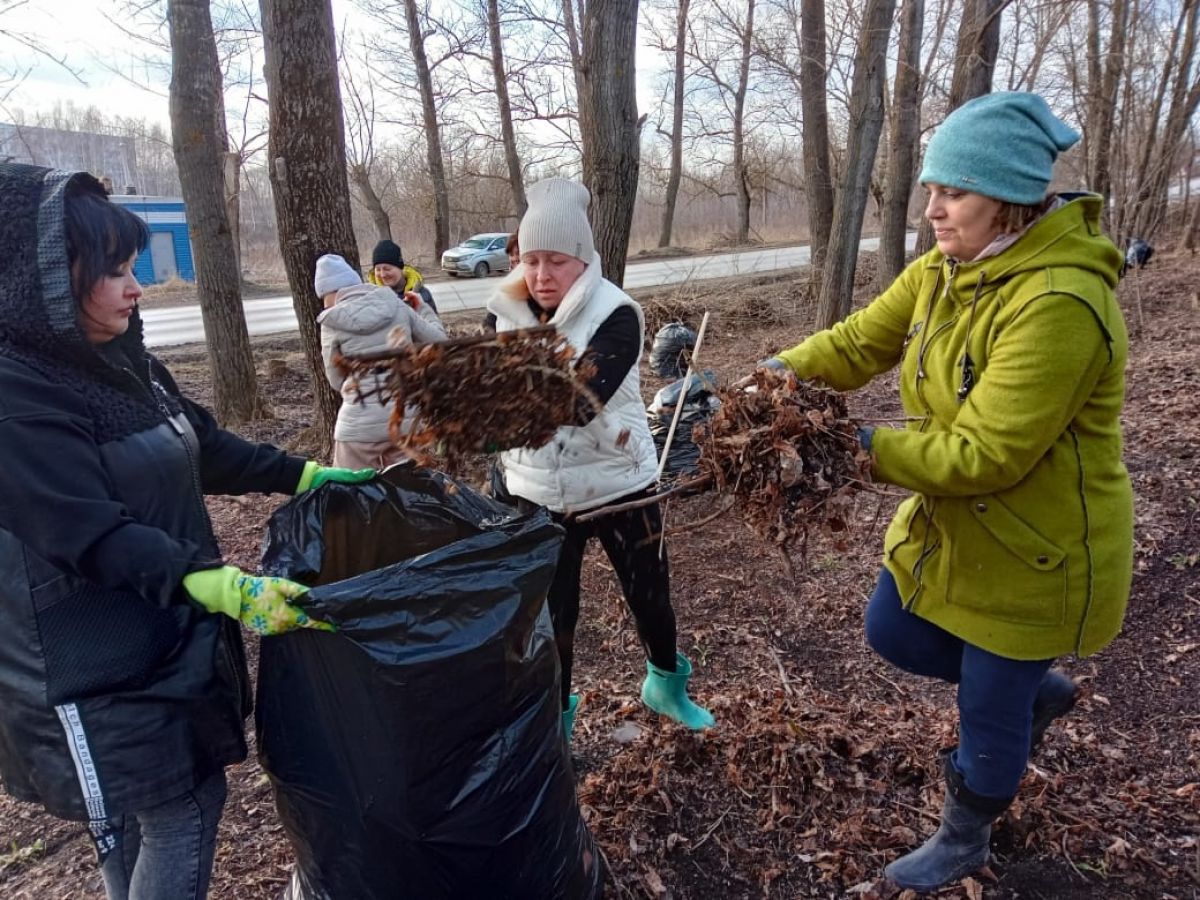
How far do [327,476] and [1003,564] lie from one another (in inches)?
62.9

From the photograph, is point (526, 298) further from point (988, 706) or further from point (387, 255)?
point (387, 255)

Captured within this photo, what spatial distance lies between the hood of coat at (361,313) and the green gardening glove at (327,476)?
1671mm

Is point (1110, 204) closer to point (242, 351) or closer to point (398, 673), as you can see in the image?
point (242, 351)

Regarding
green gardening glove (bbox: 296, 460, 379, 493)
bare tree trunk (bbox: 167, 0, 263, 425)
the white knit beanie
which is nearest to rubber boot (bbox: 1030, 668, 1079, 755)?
the white knit beanie

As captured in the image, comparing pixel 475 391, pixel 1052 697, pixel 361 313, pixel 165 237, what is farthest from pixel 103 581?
pixel 165 237

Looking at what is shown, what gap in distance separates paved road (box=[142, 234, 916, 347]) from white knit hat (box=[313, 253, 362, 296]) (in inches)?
245

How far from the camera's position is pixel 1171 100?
27.2ft

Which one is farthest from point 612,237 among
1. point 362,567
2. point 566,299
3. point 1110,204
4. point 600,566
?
point 1110,204

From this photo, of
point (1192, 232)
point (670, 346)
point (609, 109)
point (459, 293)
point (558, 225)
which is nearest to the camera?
point (558, 225)

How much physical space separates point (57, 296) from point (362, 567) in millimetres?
873

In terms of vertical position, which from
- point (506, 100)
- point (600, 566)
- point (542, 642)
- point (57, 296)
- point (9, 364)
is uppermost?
point (506, 100)

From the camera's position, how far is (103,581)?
4.40 ft

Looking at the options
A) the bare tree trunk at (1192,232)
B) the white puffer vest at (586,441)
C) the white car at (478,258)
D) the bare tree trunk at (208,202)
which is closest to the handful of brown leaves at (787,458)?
the white puffer vest at (586,441)

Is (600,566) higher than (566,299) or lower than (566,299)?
lower
